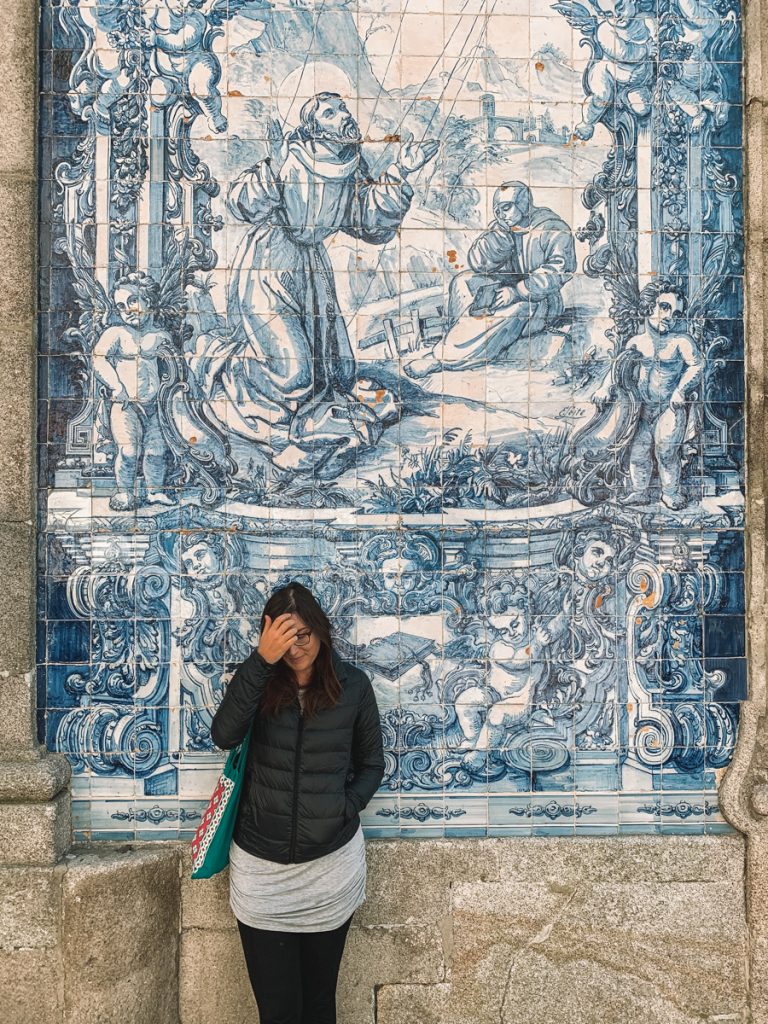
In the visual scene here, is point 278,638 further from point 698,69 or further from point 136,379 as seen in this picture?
point 698,69

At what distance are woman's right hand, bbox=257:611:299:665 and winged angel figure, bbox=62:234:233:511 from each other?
0.78 meters

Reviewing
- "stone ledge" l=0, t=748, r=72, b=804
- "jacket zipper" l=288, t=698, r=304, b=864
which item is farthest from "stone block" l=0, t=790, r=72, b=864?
"jacket zipper" l=288, t=698, r=304, b=864

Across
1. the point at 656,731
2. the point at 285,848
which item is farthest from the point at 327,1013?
the point at 656,731

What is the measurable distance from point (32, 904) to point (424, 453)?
7.55ft

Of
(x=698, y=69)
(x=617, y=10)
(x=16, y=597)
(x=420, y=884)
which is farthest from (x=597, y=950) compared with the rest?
(x=617, y=10)

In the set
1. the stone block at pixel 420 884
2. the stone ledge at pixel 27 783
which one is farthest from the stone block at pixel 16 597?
the stone block at pixel 420 884

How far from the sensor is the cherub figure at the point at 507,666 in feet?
A: 12.0

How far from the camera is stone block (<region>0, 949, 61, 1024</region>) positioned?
3420mm

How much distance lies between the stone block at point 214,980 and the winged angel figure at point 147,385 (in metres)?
1.75

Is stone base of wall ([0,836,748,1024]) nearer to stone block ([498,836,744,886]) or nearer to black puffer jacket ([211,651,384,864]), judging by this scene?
stone block ([498,836,744,886])

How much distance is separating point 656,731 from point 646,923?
759mm

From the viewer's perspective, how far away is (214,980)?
360 cm

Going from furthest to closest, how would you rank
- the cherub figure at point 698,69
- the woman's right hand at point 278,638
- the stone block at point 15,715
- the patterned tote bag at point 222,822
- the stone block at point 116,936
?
the cherub figure at point 698,69 < the stone block at point 15,715 < the stone block at point 116,936 < the patterned tote bag at point 222,822 < the woman's right hand at point 278,638

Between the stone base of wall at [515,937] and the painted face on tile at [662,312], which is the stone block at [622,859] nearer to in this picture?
the stone base of wall at [515,937]
